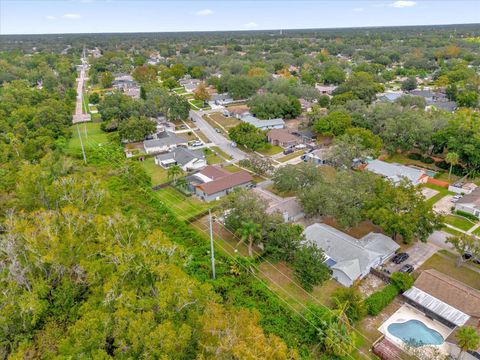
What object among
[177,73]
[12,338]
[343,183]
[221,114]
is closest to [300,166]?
[343,183]

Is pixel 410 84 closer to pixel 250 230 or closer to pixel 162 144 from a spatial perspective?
pixel 162 144

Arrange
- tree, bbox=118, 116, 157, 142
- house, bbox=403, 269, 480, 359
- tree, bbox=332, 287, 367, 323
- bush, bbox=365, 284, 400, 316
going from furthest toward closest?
tree, bbox=118, 116, 157, 142 → bush, bbox=365, 284, 400, 316 → tree, bbox=332, 287, 367, 323 → house, bbox=403, 269, 480, 359

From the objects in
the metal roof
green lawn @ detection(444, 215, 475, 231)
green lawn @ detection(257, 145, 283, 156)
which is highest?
green lawn @ detection(257, 145, 283, 156)

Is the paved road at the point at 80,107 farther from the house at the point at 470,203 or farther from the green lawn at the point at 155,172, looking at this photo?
the house at the point at 470,203

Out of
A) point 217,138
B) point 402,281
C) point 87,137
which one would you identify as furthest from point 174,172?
point 87,137

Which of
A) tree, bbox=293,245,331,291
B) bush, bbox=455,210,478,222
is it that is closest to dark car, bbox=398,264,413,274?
tree, bbox=293,245,331,291

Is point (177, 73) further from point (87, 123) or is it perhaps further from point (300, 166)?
point (300, 166)

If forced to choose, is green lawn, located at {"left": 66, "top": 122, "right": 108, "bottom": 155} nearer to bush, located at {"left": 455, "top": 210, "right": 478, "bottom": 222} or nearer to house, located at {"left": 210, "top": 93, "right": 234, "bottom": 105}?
house, located at {"left": 210, "top": 93, "right": 234, "bottom": 105}
